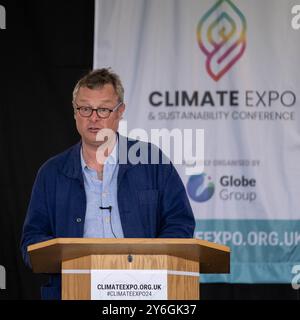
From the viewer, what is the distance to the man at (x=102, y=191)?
462 centimetres

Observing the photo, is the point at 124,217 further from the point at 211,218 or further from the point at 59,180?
the point at 211,218

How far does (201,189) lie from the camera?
6012 mm

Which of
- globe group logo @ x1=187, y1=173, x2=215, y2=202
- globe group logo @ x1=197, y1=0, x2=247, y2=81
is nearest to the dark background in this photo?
globe group logo @ x1=187, y1=173, x2=215, y2=202

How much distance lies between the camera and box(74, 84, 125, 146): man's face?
16.0ft

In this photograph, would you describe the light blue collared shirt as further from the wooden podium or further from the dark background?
the dark background

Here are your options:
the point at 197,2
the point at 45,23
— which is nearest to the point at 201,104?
the point at 197,2

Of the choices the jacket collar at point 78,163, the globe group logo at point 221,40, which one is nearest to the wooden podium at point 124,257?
the jacket collar at point 78,163

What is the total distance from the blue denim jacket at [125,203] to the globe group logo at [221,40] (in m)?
1.33

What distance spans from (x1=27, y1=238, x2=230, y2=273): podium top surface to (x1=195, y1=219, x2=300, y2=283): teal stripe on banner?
1.92 m

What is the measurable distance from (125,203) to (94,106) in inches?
22.4

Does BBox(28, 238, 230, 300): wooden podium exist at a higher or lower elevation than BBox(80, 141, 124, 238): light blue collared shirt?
lower

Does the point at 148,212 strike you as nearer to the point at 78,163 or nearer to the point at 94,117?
the point at 78,163

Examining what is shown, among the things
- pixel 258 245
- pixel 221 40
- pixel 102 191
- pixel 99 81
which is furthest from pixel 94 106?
pixel 258 245

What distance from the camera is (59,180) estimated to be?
Result: 189 inches
